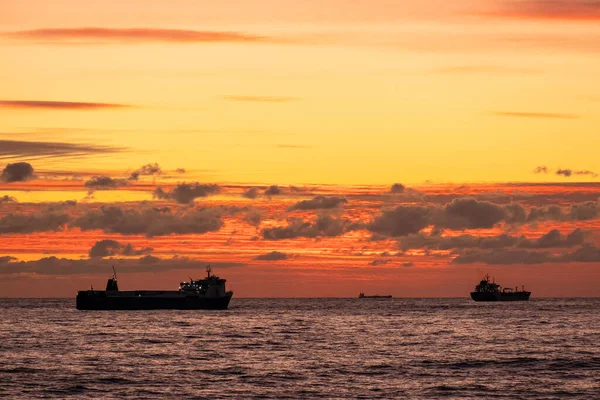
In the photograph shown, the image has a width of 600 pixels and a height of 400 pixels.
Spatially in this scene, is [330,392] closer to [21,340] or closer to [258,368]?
[258,368]

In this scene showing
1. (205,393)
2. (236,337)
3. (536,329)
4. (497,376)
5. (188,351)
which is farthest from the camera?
(536,329)

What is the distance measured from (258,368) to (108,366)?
52.0ft

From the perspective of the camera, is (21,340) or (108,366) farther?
(21,340)

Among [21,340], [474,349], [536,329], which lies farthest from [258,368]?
[536,329]

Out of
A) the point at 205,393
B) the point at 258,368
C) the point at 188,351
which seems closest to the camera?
the point at 205,393

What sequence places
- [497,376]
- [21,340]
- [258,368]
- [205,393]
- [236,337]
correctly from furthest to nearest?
[236,337] → [21,340] → [258,368] → [497,376] → [205,393]

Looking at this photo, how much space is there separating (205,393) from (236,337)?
244 ft

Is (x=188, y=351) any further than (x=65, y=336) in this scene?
No

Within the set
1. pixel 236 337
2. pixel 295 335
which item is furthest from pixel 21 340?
pixel 295 335

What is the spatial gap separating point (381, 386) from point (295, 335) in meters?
76.8

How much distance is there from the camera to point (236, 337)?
15388 centimetres

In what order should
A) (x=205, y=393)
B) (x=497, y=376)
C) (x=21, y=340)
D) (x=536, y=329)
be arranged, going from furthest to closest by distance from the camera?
(x=536, y=329) → (x=21, y=340) → (x=497, y=376) → (x=205, y=393)

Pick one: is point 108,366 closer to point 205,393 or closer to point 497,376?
point 205,393

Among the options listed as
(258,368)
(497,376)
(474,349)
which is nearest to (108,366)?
(258,368)
